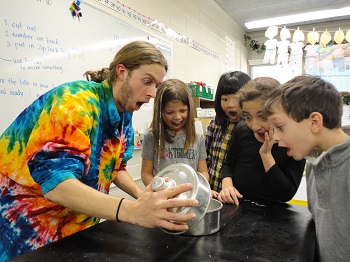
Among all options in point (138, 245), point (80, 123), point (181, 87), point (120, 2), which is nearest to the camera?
point (138, 245)

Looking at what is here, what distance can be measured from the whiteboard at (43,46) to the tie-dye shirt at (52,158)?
72 cm

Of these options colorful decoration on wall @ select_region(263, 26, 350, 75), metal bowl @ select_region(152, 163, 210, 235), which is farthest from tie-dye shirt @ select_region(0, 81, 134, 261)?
colorful decoration on wall @ select_region(263, 26, 350, 75)

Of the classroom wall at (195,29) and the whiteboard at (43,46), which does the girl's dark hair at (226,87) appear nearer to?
the whiteboard at (43,46)

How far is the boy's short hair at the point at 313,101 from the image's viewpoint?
83 centimetres

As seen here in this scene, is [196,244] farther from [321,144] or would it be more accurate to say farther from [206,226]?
[321,144]

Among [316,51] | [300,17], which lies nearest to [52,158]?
[316,51]

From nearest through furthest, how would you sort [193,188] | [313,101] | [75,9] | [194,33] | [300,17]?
1. [193,188]
2. [313,101]
3. [75,9]
4. [194,33]
5. [300,17]

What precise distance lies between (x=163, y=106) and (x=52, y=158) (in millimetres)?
797

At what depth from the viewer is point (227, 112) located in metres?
1.56

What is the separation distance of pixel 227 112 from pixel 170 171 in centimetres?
90

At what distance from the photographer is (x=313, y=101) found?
2.73 ft

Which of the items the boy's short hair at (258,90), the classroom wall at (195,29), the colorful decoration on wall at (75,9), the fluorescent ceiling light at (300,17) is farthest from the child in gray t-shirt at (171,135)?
the fluorescent ceiling light at (300,17)

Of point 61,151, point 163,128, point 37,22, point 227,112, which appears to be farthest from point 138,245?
point 37,22

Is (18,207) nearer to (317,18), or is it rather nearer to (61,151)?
(61,151)
